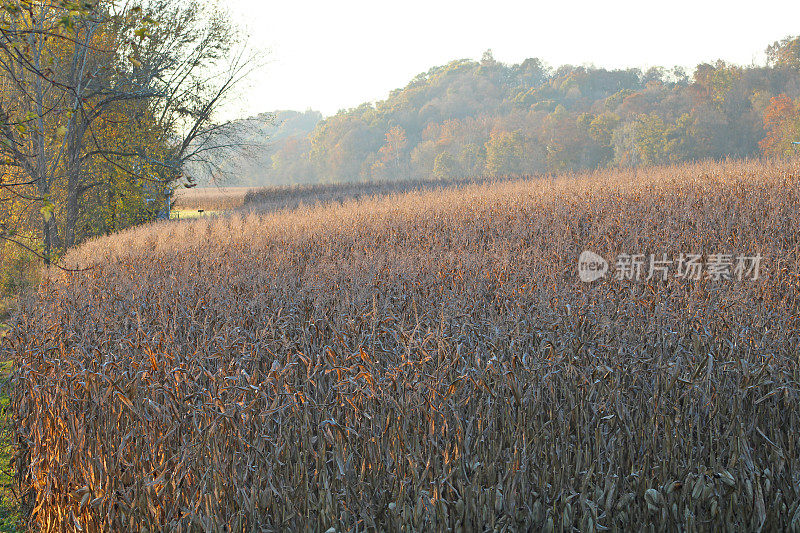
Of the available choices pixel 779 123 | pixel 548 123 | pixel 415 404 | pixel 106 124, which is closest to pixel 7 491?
pixel 415 404

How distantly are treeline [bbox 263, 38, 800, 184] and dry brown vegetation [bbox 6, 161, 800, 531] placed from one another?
2393cm

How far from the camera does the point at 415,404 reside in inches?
128

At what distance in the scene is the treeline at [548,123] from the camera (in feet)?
169

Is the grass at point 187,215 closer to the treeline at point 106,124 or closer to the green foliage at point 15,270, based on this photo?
the treeline at point 106,124

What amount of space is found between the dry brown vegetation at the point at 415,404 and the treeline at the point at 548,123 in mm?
23926

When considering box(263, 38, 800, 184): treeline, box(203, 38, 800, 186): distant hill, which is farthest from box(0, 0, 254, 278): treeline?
box(263, 38, 800, 184): treeline

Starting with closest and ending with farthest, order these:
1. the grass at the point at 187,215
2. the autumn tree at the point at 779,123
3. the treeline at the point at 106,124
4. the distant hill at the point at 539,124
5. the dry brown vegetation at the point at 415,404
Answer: the dry brown vegetation at the point at 415,404 → the treeline at the point at 106,124 → the grass at the point at 187,215 → the autumn tree at the point at 779,123 → the distant hill at the point at 539,124

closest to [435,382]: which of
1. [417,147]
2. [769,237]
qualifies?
[769,237]

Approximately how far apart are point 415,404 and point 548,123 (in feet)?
213

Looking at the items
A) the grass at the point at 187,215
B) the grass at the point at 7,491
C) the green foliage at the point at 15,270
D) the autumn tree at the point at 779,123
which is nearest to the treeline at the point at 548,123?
the autumn tree at the point at 779,123

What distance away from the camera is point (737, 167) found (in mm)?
13836

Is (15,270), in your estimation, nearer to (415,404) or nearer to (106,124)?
(106,124)

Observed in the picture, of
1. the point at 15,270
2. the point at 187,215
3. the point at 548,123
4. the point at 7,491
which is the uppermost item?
the point at 548,123

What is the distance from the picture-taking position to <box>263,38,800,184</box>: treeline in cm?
5166
